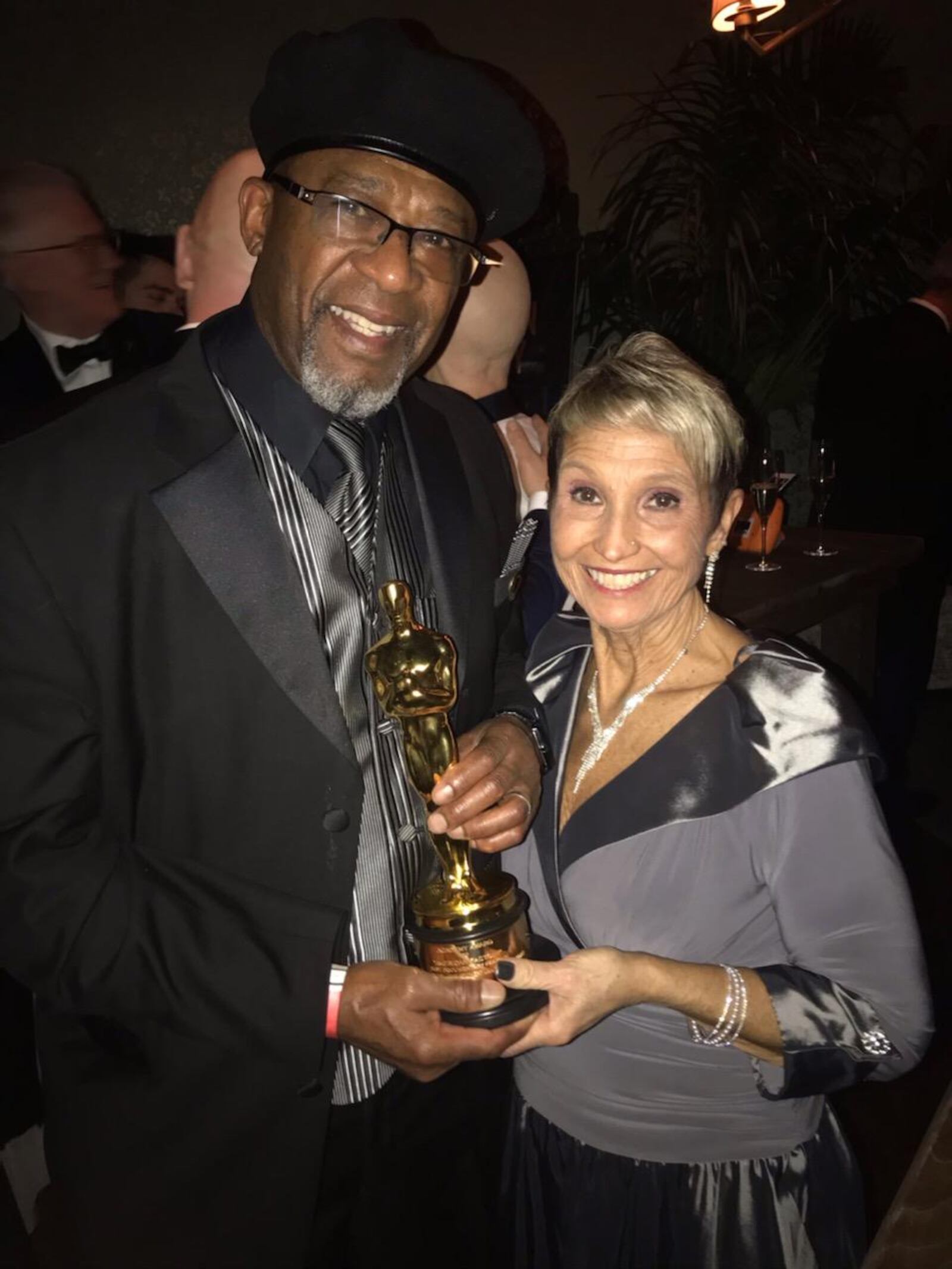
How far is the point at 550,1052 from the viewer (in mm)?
1642

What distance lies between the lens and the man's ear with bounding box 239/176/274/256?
1552 millimetres

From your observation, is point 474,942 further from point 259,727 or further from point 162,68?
point 162,68

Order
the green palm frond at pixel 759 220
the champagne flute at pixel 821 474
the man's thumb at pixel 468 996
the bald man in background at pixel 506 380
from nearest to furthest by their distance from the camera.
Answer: the man's thumb at pixel 468 996, the bald man in background at pixel 506 380, the champagne flute at pixel 821 474, the green palm frond at pixel 759 220

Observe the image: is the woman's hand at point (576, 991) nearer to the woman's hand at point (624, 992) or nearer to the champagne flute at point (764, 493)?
the woman's hand at point (624, 992)

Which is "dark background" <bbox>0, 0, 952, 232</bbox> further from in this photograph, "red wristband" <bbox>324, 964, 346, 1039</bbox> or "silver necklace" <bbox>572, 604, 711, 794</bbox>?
"red wristband" <bbox>324, 964, 346, 1039</bbox>

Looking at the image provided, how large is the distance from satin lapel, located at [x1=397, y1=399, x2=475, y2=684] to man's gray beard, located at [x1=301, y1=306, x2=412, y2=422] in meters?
0.22

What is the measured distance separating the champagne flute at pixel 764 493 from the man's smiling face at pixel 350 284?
2496 mm

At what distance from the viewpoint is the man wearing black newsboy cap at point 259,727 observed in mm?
1342

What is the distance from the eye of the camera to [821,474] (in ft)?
14.6

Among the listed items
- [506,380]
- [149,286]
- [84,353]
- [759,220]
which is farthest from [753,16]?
[84,353]

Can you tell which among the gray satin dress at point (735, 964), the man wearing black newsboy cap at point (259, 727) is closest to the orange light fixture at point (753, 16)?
the man wearing black newsboy cap at point (259, 727)

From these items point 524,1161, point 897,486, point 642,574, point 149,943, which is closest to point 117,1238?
point 149,943

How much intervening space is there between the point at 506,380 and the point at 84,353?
1.18 meters

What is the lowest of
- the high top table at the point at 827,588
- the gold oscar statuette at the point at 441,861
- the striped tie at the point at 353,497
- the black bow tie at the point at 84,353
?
the high top table at the point at 827,588
